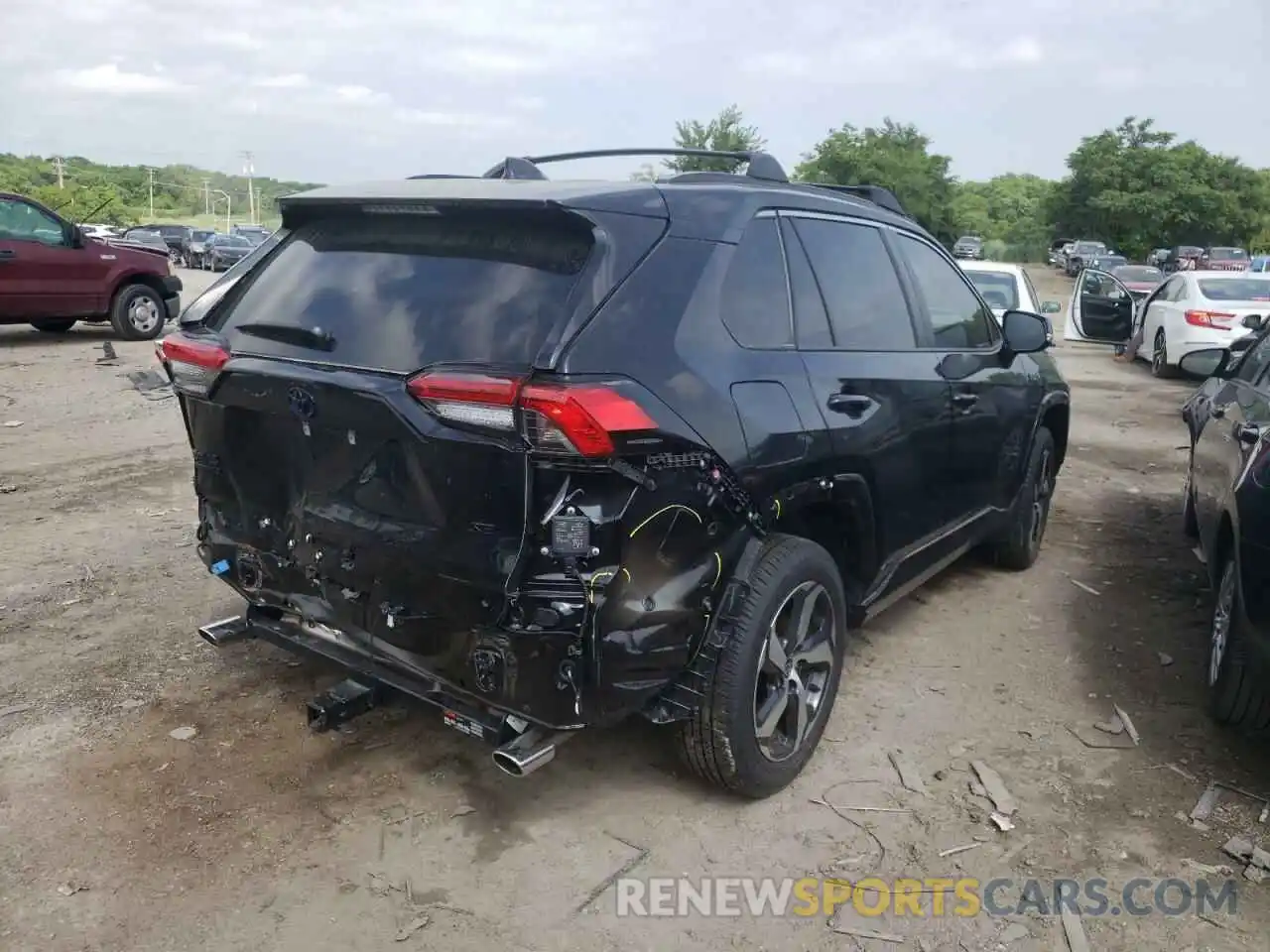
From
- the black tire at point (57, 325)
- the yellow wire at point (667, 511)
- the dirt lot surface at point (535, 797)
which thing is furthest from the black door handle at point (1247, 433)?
the black tire at point (57, 325)

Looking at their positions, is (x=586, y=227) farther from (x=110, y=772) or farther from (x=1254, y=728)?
(x=1254, y=728)

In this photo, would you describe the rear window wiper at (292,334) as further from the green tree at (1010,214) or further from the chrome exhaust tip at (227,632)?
the green tree at (1010,214)

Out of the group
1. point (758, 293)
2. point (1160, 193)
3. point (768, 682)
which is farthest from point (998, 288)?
point (1160, 193)

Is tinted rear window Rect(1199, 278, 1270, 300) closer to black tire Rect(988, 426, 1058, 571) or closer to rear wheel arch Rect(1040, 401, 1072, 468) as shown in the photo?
rear wheel arch Rect(1040, 401, 1072, 468)

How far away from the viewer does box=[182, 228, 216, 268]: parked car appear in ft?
136

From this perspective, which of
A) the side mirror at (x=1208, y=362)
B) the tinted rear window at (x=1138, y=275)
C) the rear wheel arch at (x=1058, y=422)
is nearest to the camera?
the side mirror at (x=1208, y=362)

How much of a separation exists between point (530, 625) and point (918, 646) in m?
2.55

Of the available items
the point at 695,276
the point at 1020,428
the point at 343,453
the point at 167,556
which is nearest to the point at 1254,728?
the point at 1020,428

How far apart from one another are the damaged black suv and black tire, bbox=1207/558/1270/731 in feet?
4.02

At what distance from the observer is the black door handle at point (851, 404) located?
3397mm

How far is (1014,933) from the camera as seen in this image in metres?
2.75

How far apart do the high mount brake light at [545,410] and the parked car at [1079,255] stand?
176 feet

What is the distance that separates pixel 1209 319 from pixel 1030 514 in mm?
9496

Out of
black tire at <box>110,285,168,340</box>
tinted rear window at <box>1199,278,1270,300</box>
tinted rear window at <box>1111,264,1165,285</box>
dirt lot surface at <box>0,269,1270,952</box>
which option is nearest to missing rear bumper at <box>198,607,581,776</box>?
dirt lot surface at <box>0,269,1270,952</box>
